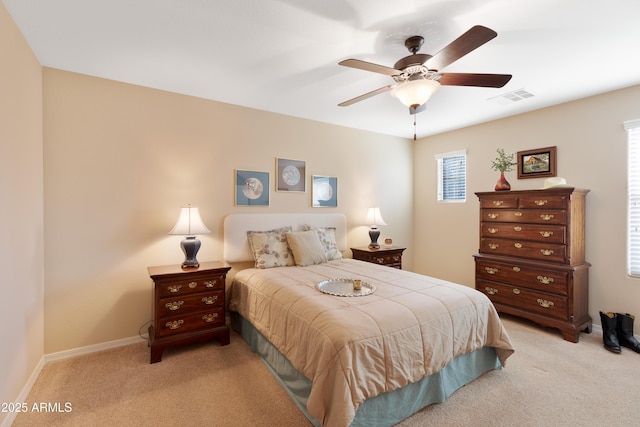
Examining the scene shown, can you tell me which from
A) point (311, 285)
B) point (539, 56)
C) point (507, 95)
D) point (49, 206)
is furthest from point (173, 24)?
point (507, 95)

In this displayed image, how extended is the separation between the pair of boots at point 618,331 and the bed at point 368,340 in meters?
1.38

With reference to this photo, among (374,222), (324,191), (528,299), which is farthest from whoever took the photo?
(374,222)

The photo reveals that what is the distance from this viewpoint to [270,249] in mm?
3266

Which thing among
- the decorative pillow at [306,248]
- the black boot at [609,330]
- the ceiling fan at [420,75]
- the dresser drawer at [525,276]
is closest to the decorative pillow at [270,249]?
the decorative pillow at [306,248]

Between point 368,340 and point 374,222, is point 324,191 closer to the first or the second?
point 374,222

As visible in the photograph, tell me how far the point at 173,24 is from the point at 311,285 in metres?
2.19

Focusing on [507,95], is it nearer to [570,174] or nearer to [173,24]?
[570,174]

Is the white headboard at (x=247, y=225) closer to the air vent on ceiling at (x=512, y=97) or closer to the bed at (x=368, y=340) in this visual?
the bed at (x=368, y=340)

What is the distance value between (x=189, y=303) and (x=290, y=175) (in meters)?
1.97

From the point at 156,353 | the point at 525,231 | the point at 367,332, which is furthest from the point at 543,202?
the point at 156,353

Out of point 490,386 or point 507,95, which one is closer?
point 490,386

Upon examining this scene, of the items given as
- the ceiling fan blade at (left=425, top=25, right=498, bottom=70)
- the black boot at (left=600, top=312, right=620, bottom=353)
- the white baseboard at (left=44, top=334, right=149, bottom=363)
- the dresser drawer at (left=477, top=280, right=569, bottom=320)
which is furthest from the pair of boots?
the white baseboard at (left=44, top=334, right=149, bottom=363)

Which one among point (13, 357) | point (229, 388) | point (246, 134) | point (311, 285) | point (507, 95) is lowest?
point (229, 388)

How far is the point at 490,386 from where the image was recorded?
217 cm
